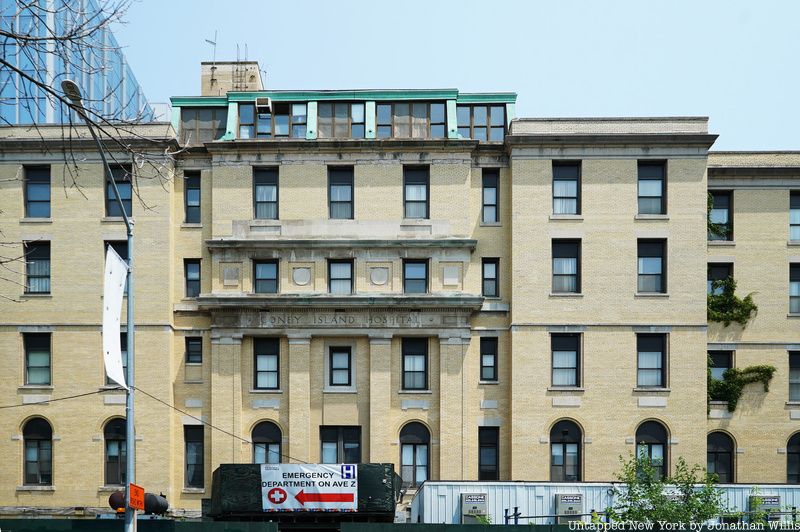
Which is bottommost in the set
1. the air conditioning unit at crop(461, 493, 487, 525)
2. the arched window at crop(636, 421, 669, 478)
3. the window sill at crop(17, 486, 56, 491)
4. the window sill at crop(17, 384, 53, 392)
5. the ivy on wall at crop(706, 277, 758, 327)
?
A: the window sill at crop(17, 486, 56, 491)

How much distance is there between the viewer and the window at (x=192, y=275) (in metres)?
46.4

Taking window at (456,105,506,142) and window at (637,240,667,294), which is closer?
window at (637,240,667,294)

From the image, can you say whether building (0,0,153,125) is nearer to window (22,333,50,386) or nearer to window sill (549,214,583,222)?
window (22,333,50,386)

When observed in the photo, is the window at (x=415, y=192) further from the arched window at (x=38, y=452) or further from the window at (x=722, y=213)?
the arched window at (x=38, y=452)

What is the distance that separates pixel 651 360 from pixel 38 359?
80.9ft

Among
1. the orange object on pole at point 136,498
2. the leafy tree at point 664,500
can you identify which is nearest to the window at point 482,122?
the leafy tree at point 664,500

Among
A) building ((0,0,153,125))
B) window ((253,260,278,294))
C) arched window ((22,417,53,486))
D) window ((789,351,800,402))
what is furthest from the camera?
window ((789,351,800,402))

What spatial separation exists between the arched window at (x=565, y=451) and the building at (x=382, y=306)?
79mm

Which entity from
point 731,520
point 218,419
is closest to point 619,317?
point 731,520

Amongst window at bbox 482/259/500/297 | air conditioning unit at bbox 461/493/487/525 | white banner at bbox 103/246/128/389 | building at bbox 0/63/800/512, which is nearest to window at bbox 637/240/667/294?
building at bbox 0/63/800/512

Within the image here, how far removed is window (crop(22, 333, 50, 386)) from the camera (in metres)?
45.4

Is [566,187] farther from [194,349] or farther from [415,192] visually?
[194,349]

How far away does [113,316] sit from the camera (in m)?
21.4

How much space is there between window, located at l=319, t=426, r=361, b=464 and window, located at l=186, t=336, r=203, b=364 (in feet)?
19.0
